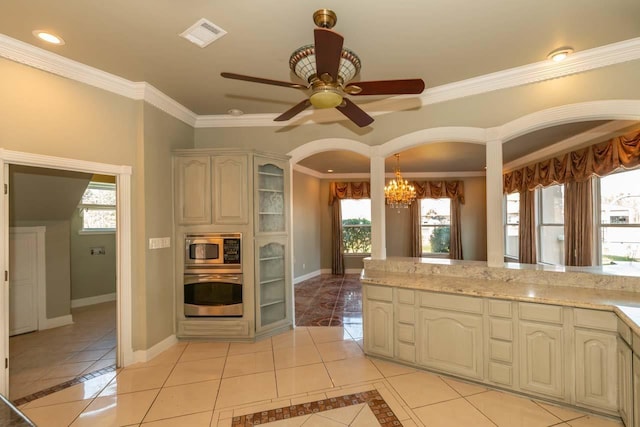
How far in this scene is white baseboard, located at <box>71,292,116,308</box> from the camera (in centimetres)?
527

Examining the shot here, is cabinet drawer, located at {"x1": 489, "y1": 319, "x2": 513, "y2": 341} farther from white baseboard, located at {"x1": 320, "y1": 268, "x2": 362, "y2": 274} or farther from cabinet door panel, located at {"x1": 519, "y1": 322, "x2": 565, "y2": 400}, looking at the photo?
white baseboard, located at {"x1": 320, "y1": 268, "x2": 362, "y2": 274}

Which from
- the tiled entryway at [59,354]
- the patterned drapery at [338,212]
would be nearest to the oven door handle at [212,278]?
the tiled entryway at [59,354]

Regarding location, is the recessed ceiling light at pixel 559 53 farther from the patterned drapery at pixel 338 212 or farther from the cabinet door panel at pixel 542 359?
the patterned drapery at pixel 338 212

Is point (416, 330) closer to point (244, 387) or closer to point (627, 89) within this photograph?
point (244, 387)

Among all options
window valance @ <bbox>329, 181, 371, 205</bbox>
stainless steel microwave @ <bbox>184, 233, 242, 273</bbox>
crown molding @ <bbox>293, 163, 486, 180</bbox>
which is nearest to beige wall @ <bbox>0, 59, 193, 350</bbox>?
stainless steel microwave @ <bbox>184, 233, 242, 273</bbox>

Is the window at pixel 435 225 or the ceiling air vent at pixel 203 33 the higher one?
the ceiling air vent at pixel 203 33

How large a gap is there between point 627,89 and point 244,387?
410 cm

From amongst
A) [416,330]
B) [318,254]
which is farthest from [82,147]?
[318,254]

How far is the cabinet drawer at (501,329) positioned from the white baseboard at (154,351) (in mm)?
3354

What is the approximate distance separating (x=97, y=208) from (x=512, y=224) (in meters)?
8.70

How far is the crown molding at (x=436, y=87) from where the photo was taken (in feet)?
8.08

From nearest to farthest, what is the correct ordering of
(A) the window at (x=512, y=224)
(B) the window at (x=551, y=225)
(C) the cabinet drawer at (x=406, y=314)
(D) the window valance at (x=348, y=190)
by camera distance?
(C) the cabinet drawer at (x=406, y=314) < (B) the window at (x=551, y=225) < (A) the window at (x=512, y=224) < (D) the window valance at (x=348, y=190)

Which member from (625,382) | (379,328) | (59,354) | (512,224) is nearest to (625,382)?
(625,382)

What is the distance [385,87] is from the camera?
2.04 metres
